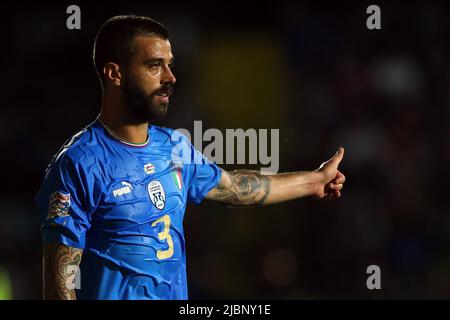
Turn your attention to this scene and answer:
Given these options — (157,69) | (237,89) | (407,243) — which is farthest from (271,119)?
(157,69)

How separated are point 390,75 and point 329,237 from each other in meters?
2.36

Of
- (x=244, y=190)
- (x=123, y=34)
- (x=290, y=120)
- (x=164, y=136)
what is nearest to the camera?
(x=123, y=34)

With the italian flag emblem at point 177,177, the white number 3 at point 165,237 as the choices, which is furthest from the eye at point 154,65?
the white number 3 at point 165,237

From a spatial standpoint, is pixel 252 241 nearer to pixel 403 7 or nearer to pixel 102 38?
pixel 403 7

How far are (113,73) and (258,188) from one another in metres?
1.13

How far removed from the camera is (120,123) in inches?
163

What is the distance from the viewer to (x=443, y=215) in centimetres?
927

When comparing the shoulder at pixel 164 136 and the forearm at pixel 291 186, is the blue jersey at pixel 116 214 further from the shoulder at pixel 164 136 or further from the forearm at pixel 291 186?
the forearm at pixel 291 186

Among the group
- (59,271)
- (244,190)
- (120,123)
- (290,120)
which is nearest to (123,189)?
(120,123)

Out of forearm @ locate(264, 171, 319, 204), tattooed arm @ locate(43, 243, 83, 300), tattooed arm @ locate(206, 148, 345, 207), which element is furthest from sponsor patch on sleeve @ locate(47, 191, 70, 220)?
forearm @ locate(264, 171, 319, 204)

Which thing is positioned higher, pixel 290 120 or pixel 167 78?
pixel 167 78

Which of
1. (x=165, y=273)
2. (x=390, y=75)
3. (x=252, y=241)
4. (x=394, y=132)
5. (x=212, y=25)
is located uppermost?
(x=212, y=25)

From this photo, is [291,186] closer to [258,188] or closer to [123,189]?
[258,188]

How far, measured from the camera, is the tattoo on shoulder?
15.1 ft
